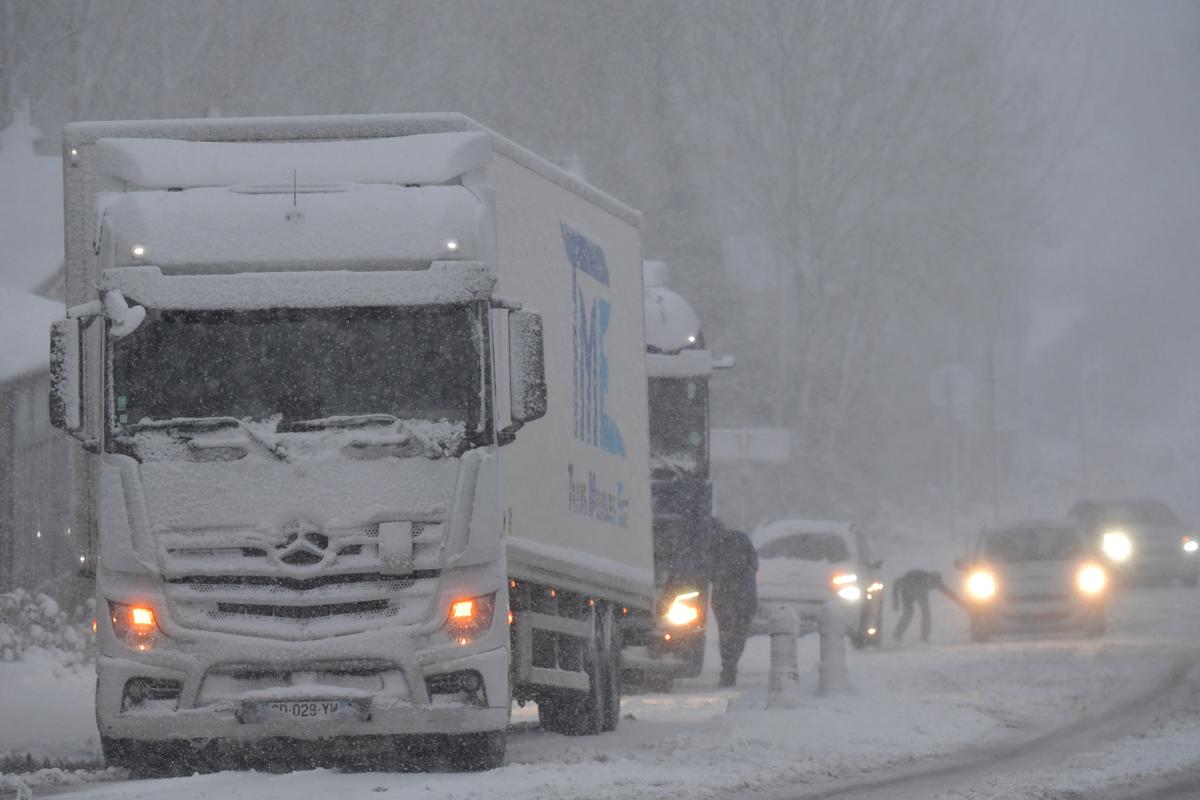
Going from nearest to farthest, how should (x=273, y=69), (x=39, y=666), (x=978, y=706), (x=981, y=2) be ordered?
1. (x=978, y=706)
2. (x=39, y=666)
3. (x=273, y=69)
4. (x=981, y=2)

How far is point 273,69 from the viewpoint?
5541 cm

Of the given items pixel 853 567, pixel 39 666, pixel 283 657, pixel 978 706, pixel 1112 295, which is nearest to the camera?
pixel 283 657

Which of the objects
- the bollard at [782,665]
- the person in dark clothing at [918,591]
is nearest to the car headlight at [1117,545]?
the person in dark clothing at [918,591]

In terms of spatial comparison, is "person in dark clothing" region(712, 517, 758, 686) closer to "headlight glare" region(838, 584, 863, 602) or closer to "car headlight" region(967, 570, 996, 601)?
"headlight glare" region(838, 584, 863, 602)

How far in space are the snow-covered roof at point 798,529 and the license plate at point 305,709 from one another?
1790 cm

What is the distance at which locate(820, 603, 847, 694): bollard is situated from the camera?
1783cm

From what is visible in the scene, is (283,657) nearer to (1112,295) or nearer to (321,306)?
(321,306)

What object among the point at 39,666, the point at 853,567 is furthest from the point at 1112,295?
the point at 39,666

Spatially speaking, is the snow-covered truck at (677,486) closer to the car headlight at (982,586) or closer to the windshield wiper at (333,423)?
the car headlight at (982,586)

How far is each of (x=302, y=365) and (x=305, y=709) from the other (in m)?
1.81

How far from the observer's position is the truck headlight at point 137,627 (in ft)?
37.5

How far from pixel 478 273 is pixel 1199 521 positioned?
53.2 meters

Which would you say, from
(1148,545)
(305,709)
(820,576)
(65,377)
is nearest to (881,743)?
(305,709)

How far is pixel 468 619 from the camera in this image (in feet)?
38.0
